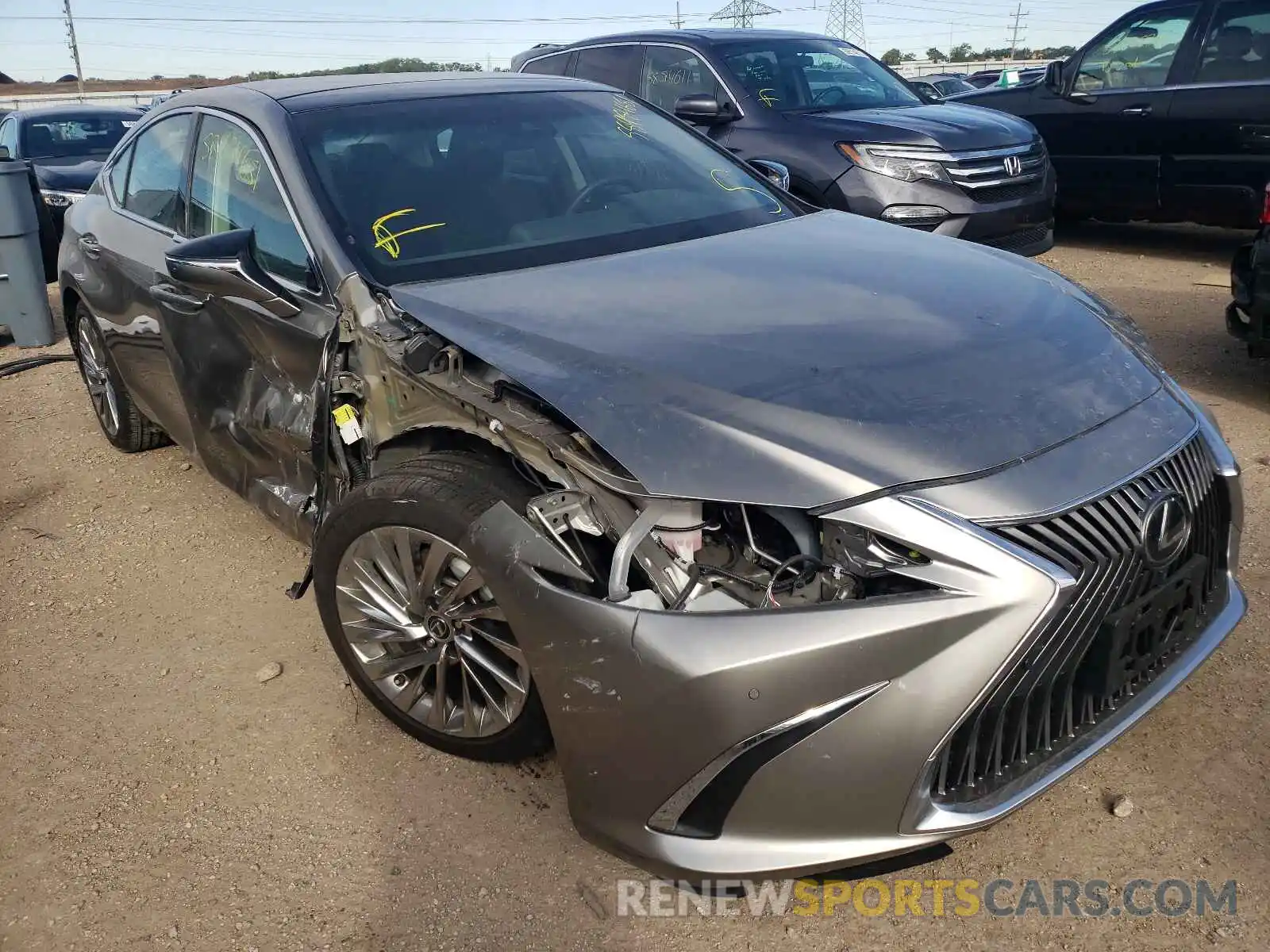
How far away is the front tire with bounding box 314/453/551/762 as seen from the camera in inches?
97.0

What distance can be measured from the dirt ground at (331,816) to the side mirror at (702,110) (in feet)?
13.9

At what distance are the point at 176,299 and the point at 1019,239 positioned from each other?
17.5 feet

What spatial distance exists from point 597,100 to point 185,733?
2.53m

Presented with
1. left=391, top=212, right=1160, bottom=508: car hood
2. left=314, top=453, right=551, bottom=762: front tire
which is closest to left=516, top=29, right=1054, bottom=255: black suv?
left=391, top=212, right=1160, bottom=508: car hood

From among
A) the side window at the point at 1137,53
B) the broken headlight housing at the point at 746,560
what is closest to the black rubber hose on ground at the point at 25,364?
the broken headlight housing at the point at 746,560

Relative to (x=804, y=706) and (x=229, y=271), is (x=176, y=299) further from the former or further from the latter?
(x=804, y=706)

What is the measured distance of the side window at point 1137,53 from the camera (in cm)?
772

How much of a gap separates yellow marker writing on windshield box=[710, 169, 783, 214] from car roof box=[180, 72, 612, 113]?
617mm

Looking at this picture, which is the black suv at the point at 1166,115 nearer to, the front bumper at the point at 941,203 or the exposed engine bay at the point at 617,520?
the front bumper at the point at 941,203

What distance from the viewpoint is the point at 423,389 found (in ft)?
8.63

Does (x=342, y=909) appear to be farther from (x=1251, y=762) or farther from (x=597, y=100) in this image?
(x=597, y=100)

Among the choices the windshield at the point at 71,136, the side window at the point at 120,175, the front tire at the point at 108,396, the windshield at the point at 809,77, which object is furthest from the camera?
the windshield at the point at 71,136

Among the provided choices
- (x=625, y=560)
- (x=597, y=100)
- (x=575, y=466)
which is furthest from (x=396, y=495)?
(x=597, y=100)

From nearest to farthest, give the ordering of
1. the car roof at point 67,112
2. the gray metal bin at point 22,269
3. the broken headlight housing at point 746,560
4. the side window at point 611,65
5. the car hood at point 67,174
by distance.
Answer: the broken headlight housing at point 746,560 < the gray metal bin at point 22,269 < the side window at point 611,65 < the car hood at point 67,174 < the car roof at point 67,112
